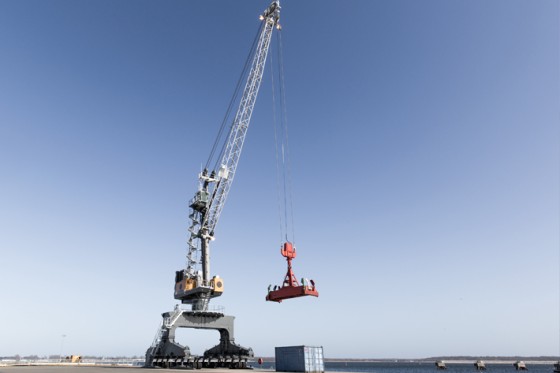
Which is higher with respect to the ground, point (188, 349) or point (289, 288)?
point (289, 288)

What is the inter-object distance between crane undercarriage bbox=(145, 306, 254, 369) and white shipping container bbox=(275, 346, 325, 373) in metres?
11.4

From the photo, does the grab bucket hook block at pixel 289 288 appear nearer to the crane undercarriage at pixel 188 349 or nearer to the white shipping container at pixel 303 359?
the white shipping container at pixel 303 359

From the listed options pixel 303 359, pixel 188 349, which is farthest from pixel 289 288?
pixel 188 349

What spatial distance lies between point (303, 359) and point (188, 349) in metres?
17.0

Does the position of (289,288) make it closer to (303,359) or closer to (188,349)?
(303,359)

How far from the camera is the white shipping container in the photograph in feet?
155

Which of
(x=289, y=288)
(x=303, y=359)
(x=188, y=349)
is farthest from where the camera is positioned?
(x=188, y=349)

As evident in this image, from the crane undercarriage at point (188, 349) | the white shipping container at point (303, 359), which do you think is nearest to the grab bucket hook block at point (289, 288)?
the white shipping container at point (303, 359)

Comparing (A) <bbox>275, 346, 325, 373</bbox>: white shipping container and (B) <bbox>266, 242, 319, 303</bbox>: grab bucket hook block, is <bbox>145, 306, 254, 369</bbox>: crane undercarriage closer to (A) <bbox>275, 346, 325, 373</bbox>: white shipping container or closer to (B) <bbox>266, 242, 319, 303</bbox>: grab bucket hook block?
(A) <bbox>275, 346, 325, 373</bbox>: white shipping container

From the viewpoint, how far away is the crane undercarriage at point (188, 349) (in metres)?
54.6

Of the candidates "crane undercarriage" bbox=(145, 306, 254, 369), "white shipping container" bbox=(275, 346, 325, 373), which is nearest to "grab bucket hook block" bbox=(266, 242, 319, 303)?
"white shipping container" bbox=(275, 346, 325, 373)

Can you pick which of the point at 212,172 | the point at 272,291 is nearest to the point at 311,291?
the point at 272,291

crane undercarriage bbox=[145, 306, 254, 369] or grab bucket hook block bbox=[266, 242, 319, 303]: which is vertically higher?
grab bucket hook block bbox=[266, 242, 319, 303]

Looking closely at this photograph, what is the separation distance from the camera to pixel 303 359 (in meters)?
47.2
